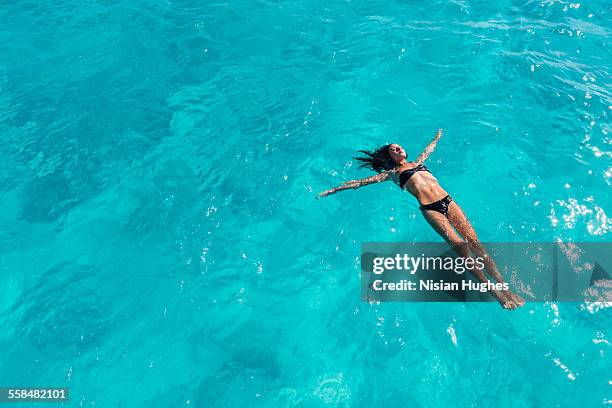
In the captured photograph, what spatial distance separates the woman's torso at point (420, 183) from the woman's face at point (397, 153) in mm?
191

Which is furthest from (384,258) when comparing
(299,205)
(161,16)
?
Answer: (161,16)

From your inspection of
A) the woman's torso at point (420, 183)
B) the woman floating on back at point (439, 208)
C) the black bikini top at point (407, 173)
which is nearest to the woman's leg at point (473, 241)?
the woman floating on back at point (439, 208)

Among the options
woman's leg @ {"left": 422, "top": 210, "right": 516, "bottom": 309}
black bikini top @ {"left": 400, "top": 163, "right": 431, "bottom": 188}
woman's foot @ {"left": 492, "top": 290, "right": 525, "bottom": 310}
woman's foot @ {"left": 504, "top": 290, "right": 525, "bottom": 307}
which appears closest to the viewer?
woman's foot @ {"left": 492, "top": 290, "right": 525, "bottom": 310}

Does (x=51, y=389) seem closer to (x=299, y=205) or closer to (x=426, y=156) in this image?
(x=299, y=205)

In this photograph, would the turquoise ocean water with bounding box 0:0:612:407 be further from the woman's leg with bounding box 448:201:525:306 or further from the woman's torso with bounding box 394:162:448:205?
the woman's torso with bounding box 394:162:448:205

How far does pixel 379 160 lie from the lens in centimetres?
1027

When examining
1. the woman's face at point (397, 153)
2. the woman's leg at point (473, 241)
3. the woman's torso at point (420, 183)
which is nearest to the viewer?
the woman's leg at point (473, 241)

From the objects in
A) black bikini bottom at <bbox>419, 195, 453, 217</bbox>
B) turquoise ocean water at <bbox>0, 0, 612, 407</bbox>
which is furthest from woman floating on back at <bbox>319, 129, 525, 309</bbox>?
turquoise ocean water at <bbox>0, 0, 612, 407</bbox>

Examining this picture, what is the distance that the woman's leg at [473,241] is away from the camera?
784 centimetres

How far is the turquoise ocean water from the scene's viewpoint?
317 inches

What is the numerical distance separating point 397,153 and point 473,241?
8.83ft

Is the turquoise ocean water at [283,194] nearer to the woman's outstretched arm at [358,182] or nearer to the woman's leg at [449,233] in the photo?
the woman's outstretched arm at [358,182]

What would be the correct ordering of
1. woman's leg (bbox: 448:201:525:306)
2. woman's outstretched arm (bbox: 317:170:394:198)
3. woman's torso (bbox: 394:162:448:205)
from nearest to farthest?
woman's leg (bbox: 448:201:525:306) < woman's torso (bbox: 394:162:448:205) < woman's outstretched arm (bbox: 317:170:394:198)

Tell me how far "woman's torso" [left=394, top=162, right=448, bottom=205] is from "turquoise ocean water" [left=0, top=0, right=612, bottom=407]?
1.02m
